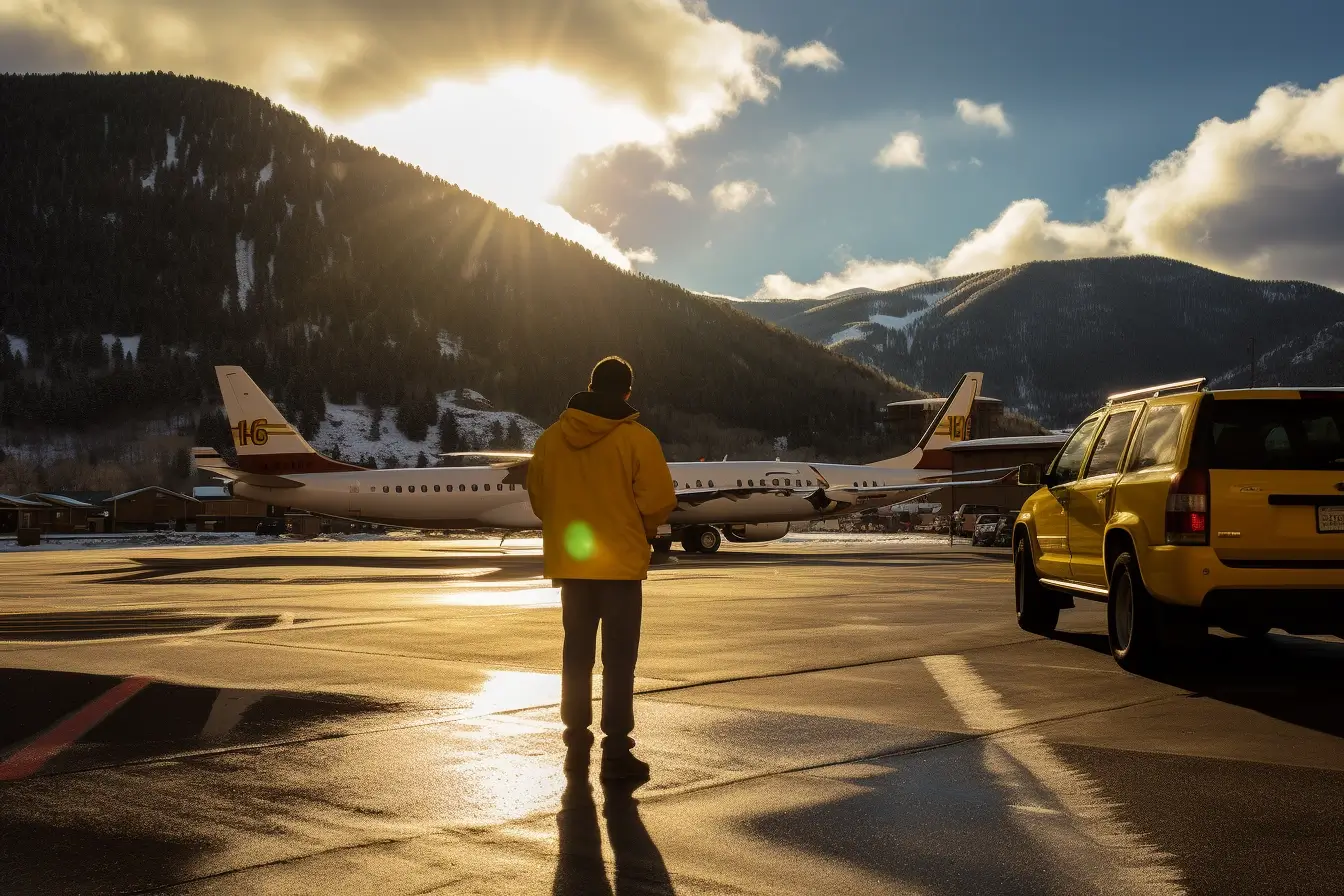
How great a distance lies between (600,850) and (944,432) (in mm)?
Result: 50395

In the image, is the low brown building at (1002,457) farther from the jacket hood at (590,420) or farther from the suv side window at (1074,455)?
the jacket hood at (590,420)

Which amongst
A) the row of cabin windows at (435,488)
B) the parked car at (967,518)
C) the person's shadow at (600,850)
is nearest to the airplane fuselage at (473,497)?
the row of cabin windows at (435,488)

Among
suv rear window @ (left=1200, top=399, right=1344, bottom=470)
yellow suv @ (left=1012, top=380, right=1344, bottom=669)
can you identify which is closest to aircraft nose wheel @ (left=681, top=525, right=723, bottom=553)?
yellow suv @ (left=1012, top=380, right=1344, bottom=669)

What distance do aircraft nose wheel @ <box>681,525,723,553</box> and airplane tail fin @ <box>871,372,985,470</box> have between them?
10.4 m

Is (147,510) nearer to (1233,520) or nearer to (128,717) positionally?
(128,717)

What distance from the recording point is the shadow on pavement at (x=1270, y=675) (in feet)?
24.7

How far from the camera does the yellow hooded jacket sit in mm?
6277

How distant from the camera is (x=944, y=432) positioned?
5322 centimetres

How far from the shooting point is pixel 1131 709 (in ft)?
24.7

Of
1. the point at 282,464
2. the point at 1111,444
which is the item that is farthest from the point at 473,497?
the point at 1111,444

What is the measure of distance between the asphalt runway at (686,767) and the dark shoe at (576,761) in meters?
0.21

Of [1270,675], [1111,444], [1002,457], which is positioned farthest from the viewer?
[1002,457]

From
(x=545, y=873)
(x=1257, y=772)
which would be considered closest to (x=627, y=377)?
(x=545, y=873)

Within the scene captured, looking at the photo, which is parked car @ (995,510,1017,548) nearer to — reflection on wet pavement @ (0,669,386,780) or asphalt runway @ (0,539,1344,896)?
asphalt runway @ (0,539,1344,896)
